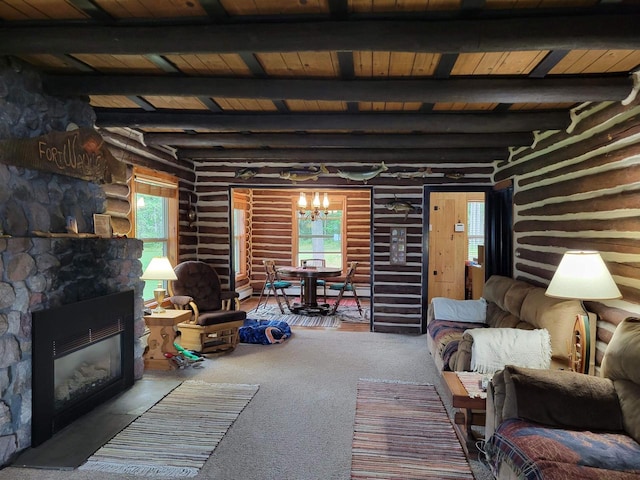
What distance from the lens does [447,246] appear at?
749cm

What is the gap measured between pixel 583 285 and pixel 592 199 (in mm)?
1127

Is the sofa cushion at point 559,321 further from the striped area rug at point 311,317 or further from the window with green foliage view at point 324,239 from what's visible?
the window with green foliage view at point 324,239

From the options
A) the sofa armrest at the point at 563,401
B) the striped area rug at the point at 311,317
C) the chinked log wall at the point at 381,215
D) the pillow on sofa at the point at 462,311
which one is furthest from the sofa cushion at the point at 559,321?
the striped area rug at the point at 311,317

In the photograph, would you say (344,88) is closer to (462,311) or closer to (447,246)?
(462,311)

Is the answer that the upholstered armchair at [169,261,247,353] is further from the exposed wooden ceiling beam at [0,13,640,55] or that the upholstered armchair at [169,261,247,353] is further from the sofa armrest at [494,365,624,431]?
the sofa armrest at [494,365,624,431]

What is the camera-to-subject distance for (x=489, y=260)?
650cm

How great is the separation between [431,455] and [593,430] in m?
1.00

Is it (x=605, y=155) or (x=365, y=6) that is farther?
(x=605, y=155)

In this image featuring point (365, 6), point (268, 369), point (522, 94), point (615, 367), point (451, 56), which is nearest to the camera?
point (365, 6)

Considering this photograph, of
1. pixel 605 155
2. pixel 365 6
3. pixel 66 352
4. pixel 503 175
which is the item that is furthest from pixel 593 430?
pixel 503 175

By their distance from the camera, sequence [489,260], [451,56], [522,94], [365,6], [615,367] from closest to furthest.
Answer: [365,6] → [615,367] → [451,56] → [522,94] → [489,260]

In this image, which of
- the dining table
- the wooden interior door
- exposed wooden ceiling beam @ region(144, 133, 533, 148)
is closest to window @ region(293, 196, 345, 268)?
the dining table

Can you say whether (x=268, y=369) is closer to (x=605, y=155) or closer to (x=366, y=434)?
(x=366, y=434)

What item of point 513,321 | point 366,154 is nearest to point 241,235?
point 366,154
